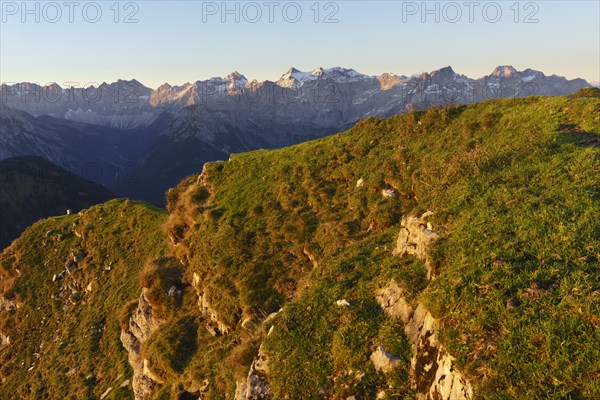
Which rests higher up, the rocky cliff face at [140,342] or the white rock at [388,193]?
the white rock at [388,193]

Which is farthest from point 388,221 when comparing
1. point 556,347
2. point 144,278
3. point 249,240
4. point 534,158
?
point 144,278

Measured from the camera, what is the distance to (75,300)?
128 feet

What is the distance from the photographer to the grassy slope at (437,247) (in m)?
8.89

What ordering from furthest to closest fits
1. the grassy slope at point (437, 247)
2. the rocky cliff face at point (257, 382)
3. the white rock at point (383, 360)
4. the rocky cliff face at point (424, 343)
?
the rocky cliff face at point (257, 382) → the white rock at point (383, 360) → the rocky cliff face at point (424, 343) → the grassy slope at point (437, 247)

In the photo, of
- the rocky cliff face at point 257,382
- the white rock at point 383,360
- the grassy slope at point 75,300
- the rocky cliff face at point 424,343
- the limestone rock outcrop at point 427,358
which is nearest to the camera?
the limestone rock outcrop at point 427,358

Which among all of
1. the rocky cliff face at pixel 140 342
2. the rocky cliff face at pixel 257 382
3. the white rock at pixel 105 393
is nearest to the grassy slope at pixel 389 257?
the rocky cliff face at pixel 257 382

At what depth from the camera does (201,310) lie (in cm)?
2425

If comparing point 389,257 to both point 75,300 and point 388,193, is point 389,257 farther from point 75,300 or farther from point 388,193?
point 75,300

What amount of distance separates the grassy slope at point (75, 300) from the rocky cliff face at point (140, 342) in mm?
1599

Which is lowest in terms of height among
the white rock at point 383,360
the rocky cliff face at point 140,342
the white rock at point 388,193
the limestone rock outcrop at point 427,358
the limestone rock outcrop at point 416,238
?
the rocky cliff face at point 140,342

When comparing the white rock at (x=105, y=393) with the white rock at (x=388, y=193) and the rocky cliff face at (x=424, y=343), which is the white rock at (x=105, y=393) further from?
the white rock at (x=388, y=193)

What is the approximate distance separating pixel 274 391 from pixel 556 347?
908 centimetres

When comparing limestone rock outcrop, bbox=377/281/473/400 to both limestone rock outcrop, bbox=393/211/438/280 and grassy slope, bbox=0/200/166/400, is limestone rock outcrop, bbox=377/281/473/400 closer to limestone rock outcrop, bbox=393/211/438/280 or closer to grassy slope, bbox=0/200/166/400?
limestone rock outcrop, bbox=393/211/438/280

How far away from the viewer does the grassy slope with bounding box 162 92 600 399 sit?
29.2ft
